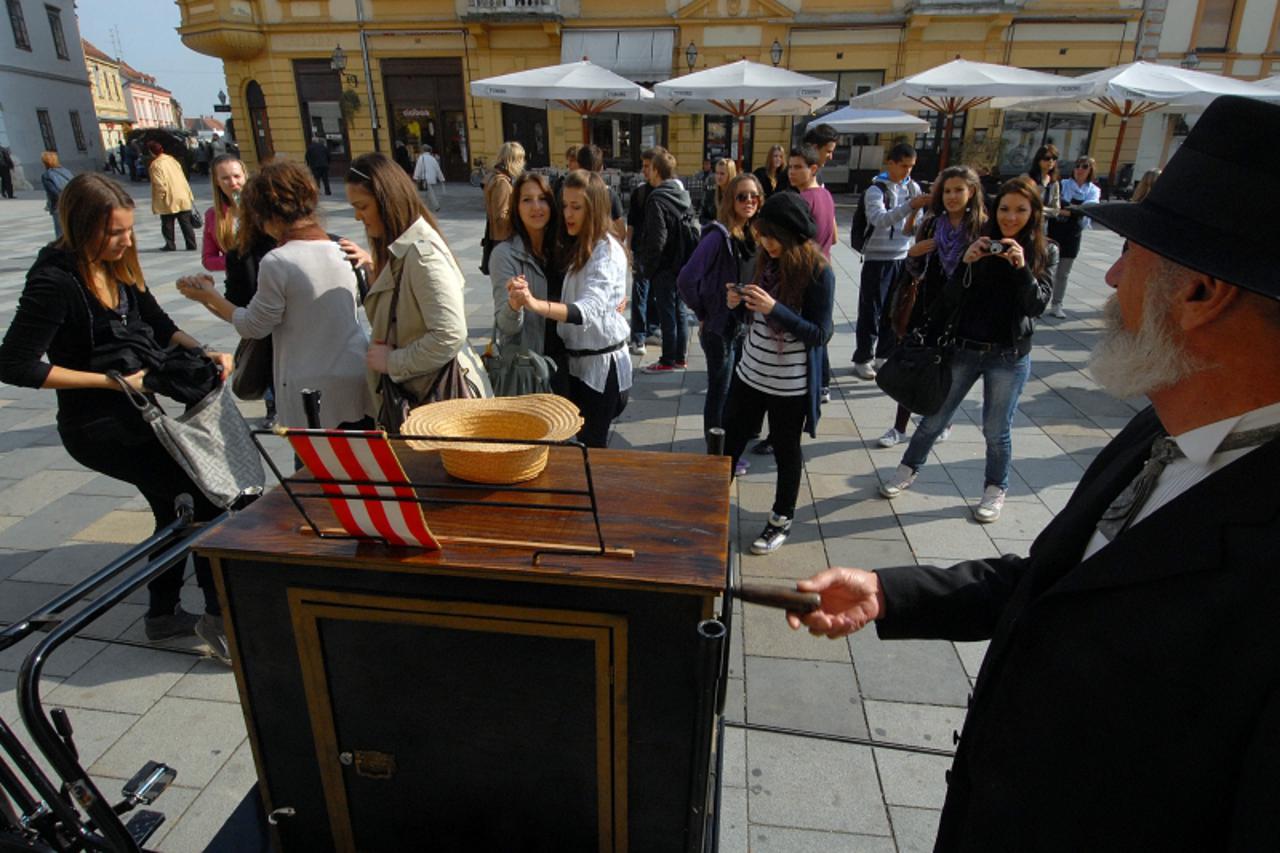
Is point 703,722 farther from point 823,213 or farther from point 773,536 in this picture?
point 823,213

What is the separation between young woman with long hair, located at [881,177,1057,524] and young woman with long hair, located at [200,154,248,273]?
3860 mm

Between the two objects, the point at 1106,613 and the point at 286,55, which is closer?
the point at 1106,613

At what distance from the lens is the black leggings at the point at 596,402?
11.8 feet

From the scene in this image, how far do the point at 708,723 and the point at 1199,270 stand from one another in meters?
1.08

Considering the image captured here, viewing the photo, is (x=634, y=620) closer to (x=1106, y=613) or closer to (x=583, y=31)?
(x=1106, y=613)

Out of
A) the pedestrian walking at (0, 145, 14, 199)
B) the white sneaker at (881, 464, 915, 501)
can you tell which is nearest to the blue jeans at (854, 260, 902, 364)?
the white sneaker at (881, 464, 915, 501)

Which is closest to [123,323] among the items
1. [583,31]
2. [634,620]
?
[634,620]

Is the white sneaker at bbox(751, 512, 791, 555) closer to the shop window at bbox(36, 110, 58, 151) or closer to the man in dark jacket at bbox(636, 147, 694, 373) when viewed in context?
the man in dark jacket at bbox(636, 147, 694, 373)

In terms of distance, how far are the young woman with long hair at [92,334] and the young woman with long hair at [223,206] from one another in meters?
1.36

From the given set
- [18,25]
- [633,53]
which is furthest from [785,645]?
[18,25]

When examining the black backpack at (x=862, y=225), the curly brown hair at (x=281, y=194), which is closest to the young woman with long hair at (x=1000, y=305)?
the black backpack at (x=862, y=225)

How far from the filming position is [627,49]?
21422 millimetres

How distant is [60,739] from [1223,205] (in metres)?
2.33

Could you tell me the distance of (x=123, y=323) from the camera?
2678 mm
